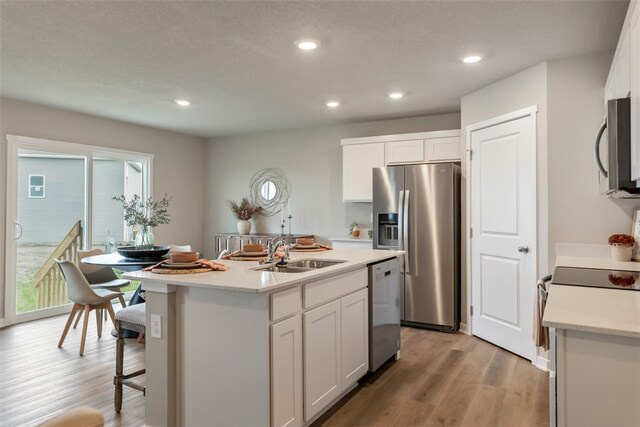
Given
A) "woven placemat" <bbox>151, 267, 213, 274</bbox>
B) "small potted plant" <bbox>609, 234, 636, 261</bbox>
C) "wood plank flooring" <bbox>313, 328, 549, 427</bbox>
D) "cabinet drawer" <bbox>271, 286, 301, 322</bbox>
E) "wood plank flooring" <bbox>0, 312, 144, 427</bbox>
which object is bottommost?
"wood plank flooring" <bbox>313, 328, 549, 427</bbox>

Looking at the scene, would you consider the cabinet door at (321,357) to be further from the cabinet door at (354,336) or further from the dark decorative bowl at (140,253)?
the dark decorative bowl at (140,253)

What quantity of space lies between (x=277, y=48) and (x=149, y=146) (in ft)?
12.4

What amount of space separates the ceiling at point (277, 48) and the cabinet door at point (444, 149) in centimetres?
42

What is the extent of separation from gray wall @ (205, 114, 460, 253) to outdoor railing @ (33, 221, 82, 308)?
218 cm

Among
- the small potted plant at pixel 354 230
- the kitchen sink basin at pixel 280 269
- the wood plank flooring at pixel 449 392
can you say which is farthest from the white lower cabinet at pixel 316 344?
the small potted plant at pixel 354 230

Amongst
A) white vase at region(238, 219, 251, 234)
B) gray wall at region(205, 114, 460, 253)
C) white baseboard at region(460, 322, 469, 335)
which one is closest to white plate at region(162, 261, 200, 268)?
white baseboard at region(460, 322, 469, 335)

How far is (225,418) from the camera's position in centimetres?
209

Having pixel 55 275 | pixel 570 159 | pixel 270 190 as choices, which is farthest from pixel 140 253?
pixel 570 159

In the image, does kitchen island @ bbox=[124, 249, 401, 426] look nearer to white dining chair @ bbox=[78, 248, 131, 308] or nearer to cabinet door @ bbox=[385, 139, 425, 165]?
white dining chair @ bbox=[78, 248, 131, 308]

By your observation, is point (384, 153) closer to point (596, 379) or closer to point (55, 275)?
point (596, 379)

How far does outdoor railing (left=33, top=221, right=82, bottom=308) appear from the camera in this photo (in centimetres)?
494

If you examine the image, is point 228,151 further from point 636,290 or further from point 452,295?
point 636,290

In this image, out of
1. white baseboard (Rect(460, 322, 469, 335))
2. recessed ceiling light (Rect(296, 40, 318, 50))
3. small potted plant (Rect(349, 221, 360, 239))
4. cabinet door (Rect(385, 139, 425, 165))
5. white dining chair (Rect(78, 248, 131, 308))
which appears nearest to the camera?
recessed ceiling light (Rect(296, 40, 318, 50))

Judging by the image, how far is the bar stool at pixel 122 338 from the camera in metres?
2.60
